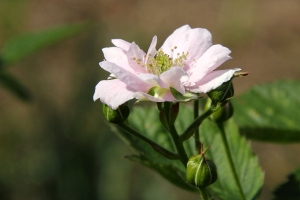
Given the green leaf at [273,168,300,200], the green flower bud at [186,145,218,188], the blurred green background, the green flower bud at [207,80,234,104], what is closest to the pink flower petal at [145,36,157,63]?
the green flower bud at [207,80,234,104]

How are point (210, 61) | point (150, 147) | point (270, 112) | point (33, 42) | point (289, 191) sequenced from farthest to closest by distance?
point (33, 42)
point (270, 112)
point (150, 147)
point (289, 191)
point (210, 61)

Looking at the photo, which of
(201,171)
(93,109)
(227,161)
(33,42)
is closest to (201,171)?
(201,171)

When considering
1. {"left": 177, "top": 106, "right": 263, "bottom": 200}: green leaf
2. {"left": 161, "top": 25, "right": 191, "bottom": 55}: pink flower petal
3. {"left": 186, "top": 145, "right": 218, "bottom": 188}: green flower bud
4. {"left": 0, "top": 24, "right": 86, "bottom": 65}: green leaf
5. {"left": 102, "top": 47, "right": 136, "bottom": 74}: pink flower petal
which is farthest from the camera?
{"left": 0, "top": 24, "right": 86, "bottom": 65}: green leaf

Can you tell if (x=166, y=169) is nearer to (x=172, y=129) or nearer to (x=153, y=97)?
(x=172, y=129)

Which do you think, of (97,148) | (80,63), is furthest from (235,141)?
(80,63)

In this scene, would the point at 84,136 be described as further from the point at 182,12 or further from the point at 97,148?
the point at 182,12

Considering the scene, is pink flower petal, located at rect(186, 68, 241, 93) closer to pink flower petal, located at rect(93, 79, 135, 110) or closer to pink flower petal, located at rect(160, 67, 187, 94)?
pink flower petal, located at rect(160, 67, 187, 94)
